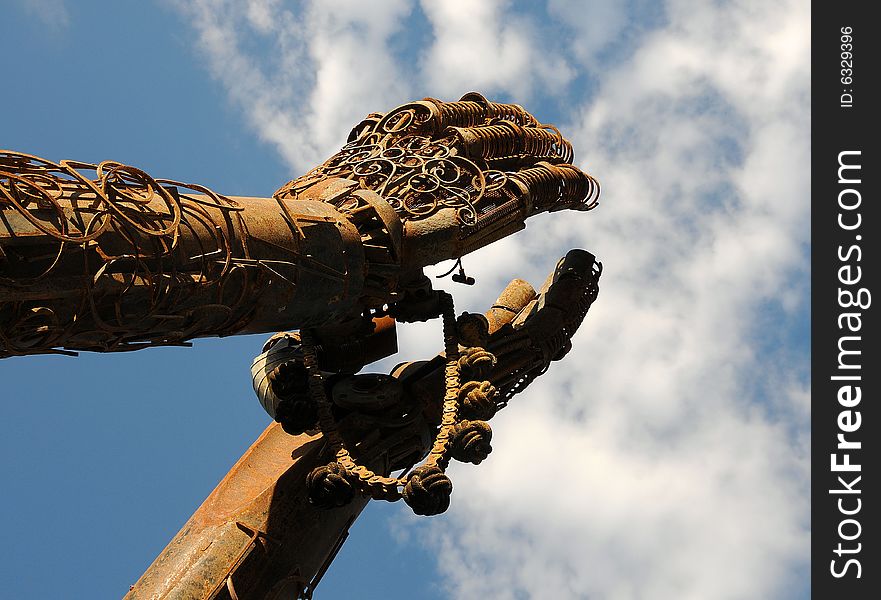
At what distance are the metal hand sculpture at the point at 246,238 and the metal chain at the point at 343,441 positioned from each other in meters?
0.53

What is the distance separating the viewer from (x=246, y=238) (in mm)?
8617

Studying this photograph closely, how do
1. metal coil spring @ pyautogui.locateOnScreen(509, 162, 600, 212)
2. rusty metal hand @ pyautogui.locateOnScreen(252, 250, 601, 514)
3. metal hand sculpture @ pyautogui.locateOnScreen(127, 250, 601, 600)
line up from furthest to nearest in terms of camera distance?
metal coil spring @ pyautogui.locateOnScreen(509, 162, 600, 212), metal hand sculpture @ pyautogui.locateOnScreen(127, 250, 601, 600), rusty metal hand @ pyautogui.locateOnScreen(252, 250, 601, 514)

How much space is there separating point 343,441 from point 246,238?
9.03 ft

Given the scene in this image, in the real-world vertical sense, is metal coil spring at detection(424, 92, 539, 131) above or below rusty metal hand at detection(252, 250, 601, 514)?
Answer: above

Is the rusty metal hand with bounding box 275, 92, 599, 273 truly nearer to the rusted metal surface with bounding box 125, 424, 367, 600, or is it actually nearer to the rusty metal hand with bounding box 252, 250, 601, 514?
the rusty metal hand with bounding box 252, 250, 601, 514

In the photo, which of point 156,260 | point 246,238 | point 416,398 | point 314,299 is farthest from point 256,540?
point 156,260

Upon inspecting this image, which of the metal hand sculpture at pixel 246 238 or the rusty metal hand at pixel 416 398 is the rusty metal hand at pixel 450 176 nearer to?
the metal hand sculpture at pixel 246 238

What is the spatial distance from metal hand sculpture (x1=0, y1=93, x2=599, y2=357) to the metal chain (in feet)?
1.74

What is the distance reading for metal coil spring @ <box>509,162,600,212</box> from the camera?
505 inches

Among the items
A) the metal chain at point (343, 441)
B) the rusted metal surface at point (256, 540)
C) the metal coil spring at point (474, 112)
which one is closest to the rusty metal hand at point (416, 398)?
the metal chain at point (343, 441)

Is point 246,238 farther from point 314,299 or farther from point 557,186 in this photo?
point 557,186

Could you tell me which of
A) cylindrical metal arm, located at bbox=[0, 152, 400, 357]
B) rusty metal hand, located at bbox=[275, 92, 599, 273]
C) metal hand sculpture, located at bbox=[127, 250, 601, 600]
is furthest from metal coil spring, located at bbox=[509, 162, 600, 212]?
cylindrical metal arm, located at bbox=[0, 152, 400, 357]

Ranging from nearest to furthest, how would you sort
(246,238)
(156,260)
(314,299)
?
(156,260) → (246,238) → (314,299)

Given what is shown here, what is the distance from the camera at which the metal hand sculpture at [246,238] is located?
715 centimetres
